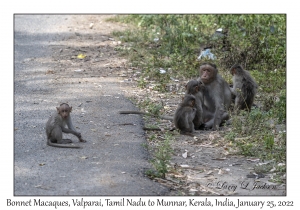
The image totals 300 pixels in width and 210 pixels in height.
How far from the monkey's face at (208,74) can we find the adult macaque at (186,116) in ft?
2.92

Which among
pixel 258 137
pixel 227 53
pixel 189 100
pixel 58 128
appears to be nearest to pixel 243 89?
pixel 189 100

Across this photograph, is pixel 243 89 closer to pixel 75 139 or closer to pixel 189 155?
pixel 189 155

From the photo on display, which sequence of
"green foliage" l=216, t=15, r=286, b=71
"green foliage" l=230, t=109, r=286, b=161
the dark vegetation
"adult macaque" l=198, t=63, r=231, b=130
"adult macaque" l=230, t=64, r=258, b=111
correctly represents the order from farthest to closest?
"green foliage" l=216, t=15, r=286, b=71, "adult macaque" l=230, t=64, r=258, b=111, "adult macaque" l=198, t=63, r=231, b=130, the dark vegetation, "green foliage" l=230, t=109, r=286, b=161

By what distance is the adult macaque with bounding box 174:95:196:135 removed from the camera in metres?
9.78

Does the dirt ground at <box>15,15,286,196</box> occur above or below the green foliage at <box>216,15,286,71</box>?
below

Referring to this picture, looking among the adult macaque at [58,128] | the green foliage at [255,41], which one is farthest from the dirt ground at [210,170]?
the green foliage at [255,41]

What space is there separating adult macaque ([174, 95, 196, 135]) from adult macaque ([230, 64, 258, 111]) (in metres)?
1.42

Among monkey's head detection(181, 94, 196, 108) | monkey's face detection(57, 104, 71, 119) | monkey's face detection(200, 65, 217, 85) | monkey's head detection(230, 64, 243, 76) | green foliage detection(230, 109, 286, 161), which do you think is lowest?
green foliage detection(230, 109, 286, 161)

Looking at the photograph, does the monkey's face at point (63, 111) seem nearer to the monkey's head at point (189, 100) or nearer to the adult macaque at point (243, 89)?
the monkey's head at point (189, 100)

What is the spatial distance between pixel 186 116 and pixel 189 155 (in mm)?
1156

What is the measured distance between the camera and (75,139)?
9133 mm

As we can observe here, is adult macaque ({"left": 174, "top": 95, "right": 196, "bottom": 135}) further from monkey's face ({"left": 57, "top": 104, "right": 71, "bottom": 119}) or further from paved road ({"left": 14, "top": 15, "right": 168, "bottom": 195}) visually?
monkey's face ({"left": 57, "top": 104, "right": 71, "bottom": 119})

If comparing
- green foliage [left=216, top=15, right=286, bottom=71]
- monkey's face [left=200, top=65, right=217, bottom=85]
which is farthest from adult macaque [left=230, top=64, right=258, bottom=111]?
green foliage [left=216, top=15, right=286, bottom=71]

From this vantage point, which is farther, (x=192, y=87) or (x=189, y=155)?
(x=192, y=87)
